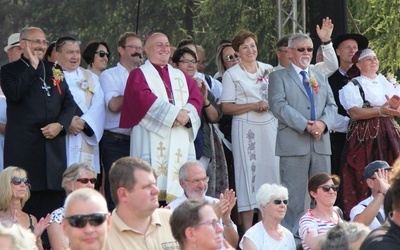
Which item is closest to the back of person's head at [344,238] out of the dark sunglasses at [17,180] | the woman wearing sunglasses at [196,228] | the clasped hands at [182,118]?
the woman wearing sunglasses at [196,228]

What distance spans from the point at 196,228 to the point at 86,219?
0.80 metres

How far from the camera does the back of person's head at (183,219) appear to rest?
5.70 m

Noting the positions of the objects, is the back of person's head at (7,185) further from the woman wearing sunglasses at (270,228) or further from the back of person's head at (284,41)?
the back of person's head at (284,41)

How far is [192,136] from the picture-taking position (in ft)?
31.4

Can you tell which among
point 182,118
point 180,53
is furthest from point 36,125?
point 180,53

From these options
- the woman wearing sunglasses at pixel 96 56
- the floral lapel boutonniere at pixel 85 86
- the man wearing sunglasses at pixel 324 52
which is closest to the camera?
the floral lapel boutonniere at pixel 85 86

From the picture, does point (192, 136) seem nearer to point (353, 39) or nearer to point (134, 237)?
point (353, 39)

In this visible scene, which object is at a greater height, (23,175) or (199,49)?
(199,49)

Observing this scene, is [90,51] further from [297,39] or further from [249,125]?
[297,39]

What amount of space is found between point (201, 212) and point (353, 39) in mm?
5526

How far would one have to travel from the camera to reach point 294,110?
9.56 meters

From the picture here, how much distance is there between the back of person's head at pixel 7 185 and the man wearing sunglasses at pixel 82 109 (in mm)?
1196

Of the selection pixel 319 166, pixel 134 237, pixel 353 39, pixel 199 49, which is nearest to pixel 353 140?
pixel 319 166

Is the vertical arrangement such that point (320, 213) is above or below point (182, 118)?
below
